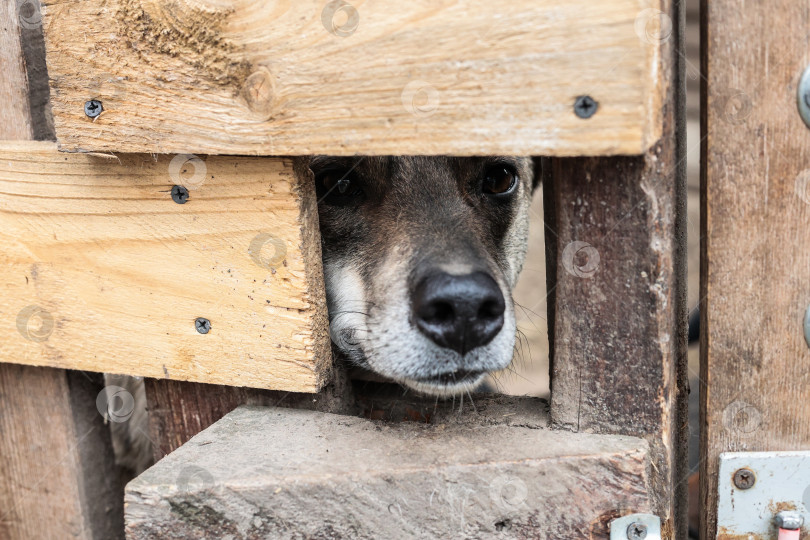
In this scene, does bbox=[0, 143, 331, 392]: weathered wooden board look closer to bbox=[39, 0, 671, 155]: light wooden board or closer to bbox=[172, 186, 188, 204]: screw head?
bbox=[172, 186, 188, 204]: screw head

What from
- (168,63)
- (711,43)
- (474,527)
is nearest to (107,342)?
(168,63)

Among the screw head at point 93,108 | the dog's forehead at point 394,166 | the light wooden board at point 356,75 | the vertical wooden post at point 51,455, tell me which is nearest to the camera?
the light wooden board at point 356,75

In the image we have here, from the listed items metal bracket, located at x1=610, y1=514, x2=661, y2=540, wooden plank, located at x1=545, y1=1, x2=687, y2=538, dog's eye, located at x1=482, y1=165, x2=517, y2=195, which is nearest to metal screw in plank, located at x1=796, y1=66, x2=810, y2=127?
wooden plank, located at x1=545, y1=1, x2=687, y2=538

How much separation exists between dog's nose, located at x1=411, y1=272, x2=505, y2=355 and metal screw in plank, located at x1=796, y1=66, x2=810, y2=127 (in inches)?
30.2

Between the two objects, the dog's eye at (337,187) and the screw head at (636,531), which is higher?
the dog's eye at (337,187)

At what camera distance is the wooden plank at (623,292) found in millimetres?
1386

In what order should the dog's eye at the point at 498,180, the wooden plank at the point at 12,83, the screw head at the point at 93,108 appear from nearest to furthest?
the screw head at the point at 93,108, the wooden plank at the point at 12,83, the dog's eye at the point at 498,180

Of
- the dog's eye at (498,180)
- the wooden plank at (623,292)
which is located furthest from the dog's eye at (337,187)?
the wooden plank at (623,292)

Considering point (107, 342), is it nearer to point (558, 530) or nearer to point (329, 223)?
point (329, 223)

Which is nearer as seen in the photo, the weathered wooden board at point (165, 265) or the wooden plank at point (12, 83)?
the weathered wooden board at point (165, 265)

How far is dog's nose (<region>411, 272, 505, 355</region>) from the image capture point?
174 cm

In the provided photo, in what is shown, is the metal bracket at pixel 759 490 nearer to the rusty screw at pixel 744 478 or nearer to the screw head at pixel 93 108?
the rusty screw at pixel 744 478

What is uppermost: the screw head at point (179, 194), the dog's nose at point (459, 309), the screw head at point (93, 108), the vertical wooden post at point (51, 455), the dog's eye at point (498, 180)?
the screw head at point (93, 108)

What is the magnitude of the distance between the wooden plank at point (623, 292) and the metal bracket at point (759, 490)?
5.0 inches
